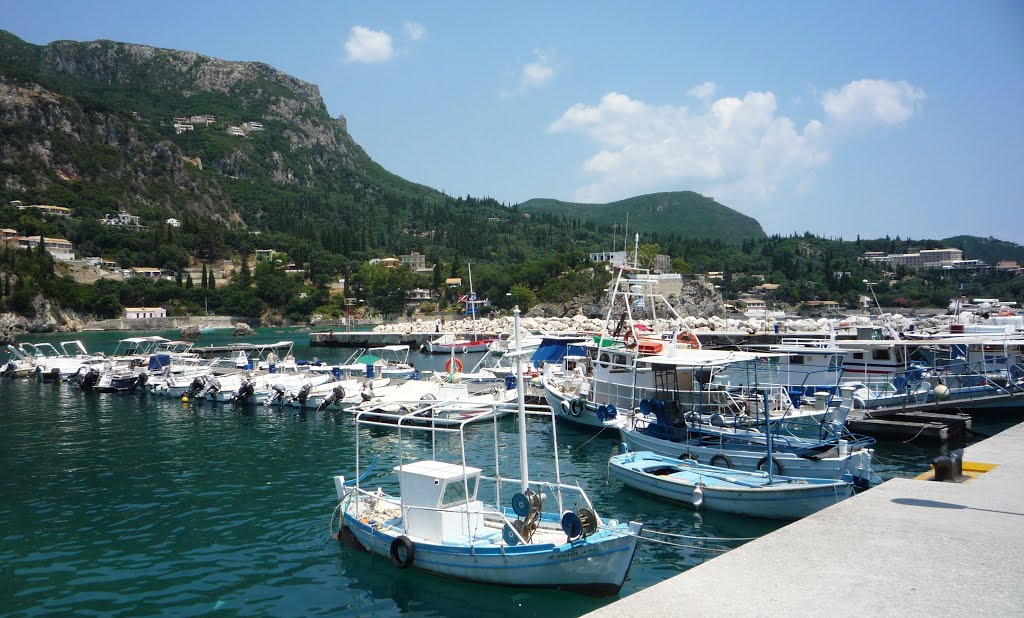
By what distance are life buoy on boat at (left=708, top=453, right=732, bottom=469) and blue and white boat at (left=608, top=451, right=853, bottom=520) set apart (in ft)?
2.83

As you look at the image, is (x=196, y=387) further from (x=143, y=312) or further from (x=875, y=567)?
(x=143, y=312)

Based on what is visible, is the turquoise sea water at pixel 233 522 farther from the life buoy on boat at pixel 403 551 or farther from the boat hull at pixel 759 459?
the boat hull at pixel 759 459

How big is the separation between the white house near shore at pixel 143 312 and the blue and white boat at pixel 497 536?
13561 cm

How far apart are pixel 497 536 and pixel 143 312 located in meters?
141

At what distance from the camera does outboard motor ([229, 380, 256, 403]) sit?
4200 centimetres

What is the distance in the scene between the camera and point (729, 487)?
17.8 metres

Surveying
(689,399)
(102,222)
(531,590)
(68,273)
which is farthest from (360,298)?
(531,590)

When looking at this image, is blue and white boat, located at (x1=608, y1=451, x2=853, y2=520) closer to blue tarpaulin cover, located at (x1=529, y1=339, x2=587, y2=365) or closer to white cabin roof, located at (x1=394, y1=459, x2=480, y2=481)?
white cabin roof, located at (x1=394, y1=459, x2=480, y2=481)

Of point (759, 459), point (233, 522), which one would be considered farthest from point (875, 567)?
point (233, 522)

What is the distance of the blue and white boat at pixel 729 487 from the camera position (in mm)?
16609

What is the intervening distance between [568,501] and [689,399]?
30.2 feet

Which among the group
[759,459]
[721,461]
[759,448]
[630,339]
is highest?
[630,339]

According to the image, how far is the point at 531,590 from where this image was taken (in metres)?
13.0

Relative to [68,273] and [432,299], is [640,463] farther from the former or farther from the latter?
[68,273]
